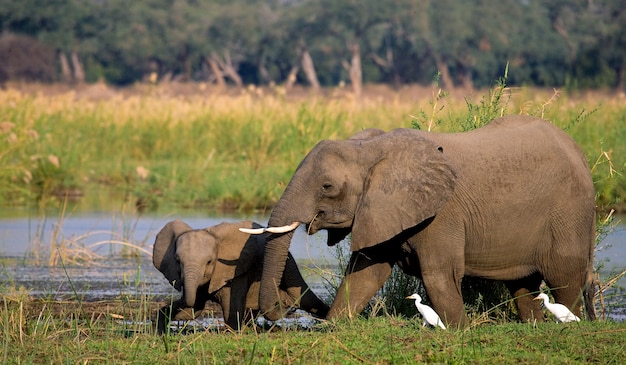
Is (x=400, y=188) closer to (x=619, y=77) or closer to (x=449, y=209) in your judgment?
(x=449, y=209)

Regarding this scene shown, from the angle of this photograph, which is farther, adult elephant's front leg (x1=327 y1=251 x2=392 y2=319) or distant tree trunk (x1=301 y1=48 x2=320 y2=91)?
distant tree trunk (x1=301 y1=48 x2=320 y2=91)

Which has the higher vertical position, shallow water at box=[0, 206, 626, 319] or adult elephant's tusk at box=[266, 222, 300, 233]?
adult elephant's tusk at box=[266, 222, 300, 233]

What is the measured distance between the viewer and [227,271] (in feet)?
26.8

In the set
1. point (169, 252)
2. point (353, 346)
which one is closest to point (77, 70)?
point (169, 252)

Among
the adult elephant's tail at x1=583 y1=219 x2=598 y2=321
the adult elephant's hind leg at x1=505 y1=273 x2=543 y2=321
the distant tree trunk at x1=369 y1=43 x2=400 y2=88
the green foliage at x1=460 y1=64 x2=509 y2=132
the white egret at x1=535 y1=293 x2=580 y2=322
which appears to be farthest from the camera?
the distant tree trunk at x1=369 y1=43 x2=400 y2=88

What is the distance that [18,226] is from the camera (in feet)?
47.6

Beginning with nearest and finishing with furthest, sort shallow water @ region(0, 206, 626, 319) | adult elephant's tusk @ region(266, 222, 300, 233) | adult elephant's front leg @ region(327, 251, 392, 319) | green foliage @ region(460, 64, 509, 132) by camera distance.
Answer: adult elephant's tusk @ region(266, 222, 300, 233) → adult elephant's front leg @ region(327, 251, 392, 319) → green foliage @ region(460, 64, 509, 132) → shallow water @ region(0, 206, 626, 319)

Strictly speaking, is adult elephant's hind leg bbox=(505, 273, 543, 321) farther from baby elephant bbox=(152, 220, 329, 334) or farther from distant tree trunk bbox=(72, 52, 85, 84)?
distant tree trunk bbox=(72, 52, 85, 84)

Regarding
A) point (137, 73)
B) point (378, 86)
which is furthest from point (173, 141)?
point (137, 73)

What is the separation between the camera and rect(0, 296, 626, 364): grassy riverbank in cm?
638

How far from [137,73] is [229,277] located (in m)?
52.6

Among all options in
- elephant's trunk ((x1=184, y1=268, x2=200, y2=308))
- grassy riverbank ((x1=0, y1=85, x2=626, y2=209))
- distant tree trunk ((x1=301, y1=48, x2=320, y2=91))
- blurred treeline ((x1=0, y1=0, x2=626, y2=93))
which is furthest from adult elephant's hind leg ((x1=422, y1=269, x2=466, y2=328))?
Answer: distant tree trunk ((x1=301, y1=48, x2=320, y2=91))

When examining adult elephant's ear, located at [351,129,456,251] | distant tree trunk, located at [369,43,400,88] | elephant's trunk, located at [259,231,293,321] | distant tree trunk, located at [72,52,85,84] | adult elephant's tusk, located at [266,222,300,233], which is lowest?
distant tree trunk, located at [72,52,85,84]

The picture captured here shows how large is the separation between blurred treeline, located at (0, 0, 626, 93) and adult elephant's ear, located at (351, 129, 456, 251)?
44547mm
